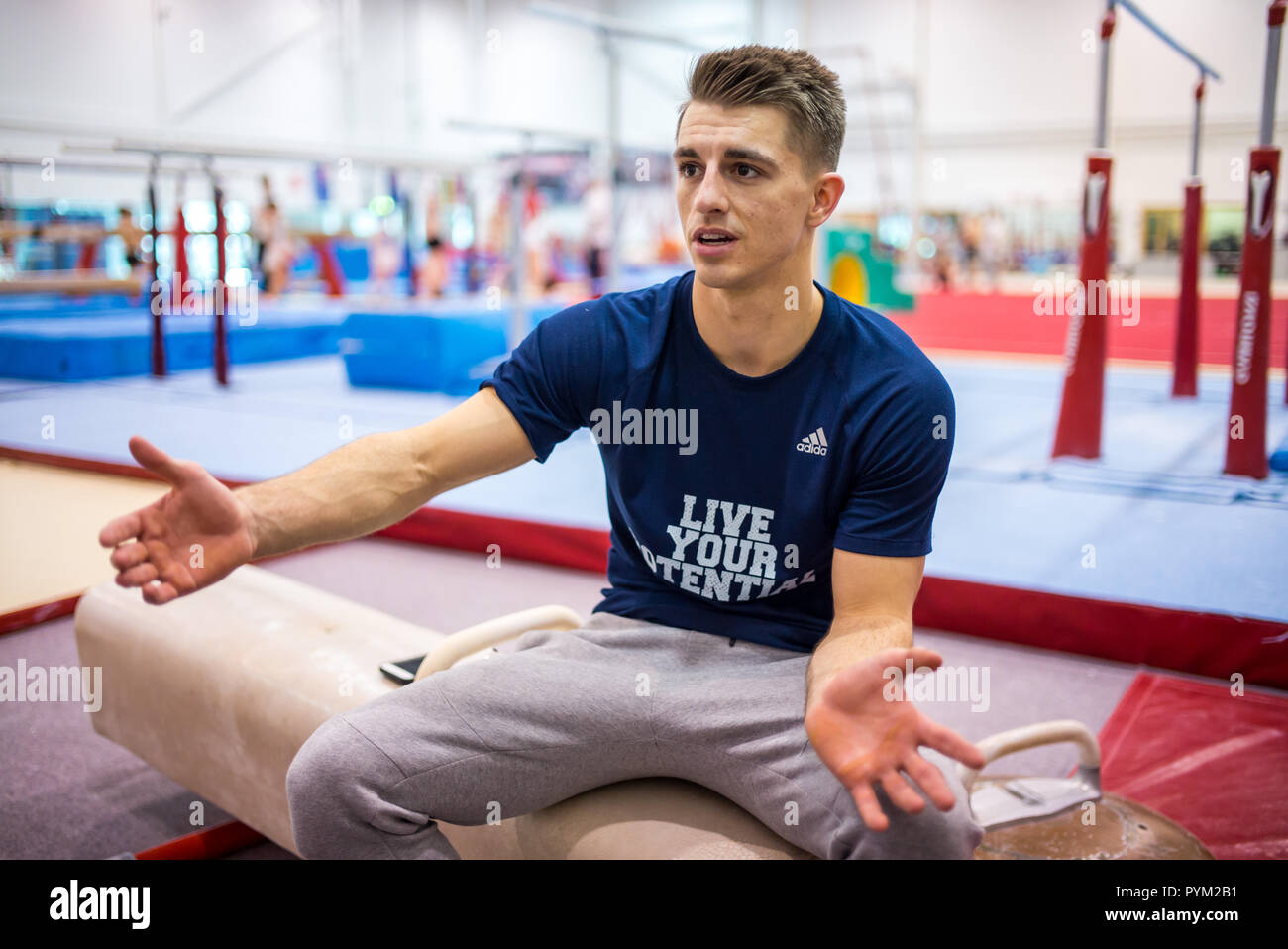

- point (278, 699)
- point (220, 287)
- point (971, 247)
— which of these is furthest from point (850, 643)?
point (971, 247)

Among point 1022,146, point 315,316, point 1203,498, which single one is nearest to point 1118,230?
point 1022,146

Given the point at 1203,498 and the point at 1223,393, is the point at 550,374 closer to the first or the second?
the point at 1203,498

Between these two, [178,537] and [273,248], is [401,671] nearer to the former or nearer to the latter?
[178,537]

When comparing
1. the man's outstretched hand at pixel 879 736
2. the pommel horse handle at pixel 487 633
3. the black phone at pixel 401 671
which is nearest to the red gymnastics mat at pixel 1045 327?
the pommel horse handle at pixel 487 633

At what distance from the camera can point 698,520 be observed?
1.58 meters

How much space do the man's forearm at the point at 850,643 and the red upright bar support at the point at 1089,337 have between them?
328cm

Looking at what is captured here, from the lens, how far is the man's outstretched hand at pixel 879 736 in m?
1.17

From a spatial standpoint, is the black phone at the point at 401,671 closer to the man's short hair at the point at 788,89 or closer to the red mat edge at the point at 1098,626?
the man's short hair at the point at 788,89

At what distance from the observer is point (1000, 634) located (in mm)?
3133

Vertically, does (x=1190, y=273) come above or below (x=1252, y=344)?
above

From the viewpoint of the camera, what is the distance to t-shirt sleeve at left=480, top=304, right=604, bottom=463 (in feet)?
5.45

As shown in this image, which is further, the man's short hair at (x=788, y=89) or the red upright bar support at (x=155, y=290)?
the red upright bar support at (x=155, y=290)

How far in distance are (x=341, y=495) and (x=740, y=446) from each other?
0.57 meters

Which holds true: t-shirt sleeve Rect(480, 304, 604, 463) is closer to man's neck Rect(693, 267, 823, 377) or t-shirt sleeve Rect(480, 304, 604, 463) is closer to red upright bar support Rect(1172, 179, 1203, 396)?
man's neck Rect(693, 267, 823, 377)
